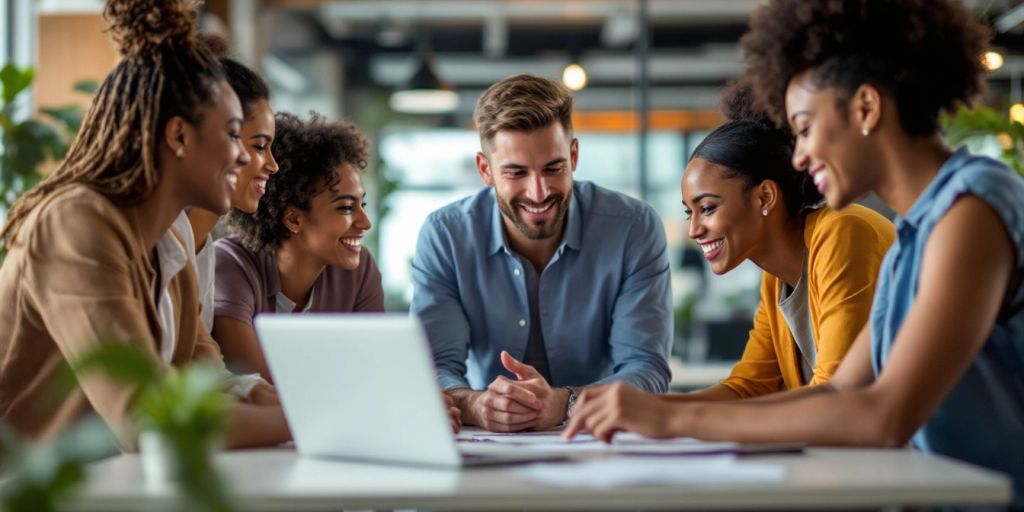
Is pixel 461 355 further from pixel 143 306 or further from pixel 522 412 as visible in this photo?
pixel 143 306

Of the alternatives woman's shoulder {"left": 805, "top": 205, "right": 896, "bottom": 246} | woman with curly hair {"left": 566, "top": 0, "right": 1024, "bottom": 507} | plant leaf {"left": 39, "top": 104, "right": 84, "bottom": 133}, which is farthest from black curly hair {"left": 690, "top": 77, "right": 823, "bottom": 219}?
plant leaf {"left": 39, "top": 104, "right": 84, "bottom": 133}

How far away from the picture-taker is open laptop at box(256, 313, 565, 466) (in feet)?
4.90

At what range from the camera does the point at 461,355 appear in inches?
116

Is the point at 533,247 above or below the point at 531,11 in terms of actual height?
below

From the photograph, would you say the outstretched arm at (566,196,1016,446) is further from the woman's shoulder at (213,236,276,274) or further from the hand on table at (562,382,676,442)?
the woman's shoulder at (213,236,276,274)

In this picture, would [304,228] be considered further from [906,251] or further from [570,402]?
[906,251]

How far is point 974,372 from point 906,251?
0.70 ft

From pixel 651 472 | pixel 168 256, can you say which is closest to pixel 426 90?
pixel 168 256

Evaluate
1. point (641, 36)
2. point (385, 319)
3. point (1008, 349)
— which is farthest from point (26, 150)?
point (641, 36)

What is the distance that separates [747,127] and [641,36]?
5.58 m

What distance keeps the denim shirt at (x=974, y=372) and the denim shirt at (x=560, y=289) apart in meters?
1.11

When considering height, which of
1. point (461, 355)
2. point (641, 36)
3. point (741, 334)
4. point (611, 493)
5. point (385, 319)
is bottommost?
point (741, 334)

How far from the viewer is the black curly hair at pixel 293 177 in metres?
2.98

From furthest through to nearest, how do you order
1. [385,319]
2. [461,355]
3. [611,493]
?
[461,355], [385,319], [611,493]
